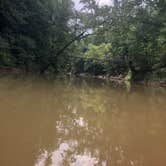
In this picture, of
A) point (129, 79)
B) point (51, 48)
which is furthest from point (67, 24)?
point (129, 79)

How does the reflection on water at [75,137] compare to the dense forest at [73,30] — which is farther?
the dense forest at [73,30]

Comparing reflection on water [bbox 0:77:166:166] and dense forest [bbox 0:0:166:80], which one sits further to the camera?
dense forest [bbox 0:0:166:80]

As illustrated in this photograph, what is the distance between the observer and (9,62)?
594 inches

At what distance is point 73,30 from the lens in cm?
1955

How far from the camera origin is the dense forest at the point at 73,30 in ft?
48.1

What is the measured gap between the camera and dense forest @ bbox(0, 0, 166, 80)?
48.1 feet

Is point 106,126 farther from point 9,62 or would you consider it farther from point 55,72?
point 55,72

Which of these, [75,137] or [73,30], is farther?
[73,30]

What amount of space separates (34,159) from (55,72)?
64.8 ft

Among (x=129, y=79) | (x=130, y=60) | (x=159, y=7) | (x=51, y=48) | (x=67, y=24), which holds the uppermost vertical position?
(x=159, y=7)

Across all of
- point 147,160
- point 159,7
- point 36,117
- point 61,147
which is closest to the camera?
point 147,160

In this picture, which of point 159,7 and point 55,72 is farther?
point 55,72

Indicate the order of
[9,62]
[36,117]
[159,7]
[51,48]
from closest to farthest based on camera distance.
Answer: [36,117]
[159,7]
[9,62]
[51,48]

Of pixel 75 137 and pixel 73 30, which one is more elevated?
pixel 75 137
